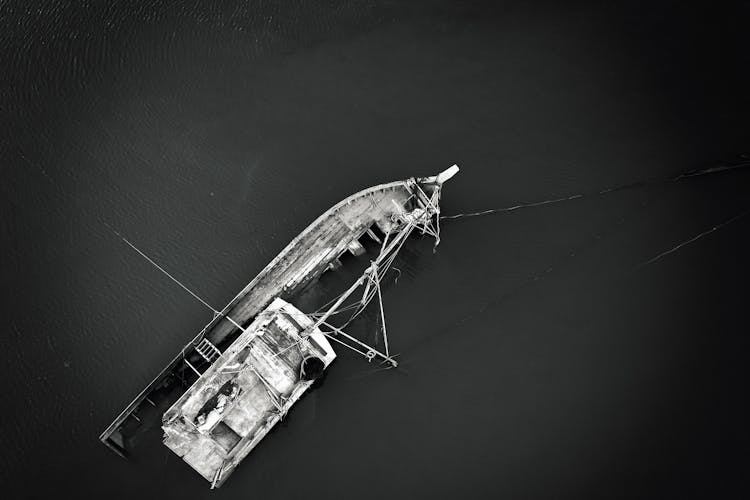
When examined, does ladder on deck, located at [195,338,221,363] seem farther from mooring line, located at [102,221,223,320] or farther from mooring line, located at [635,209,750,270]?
mooring line, located at [635,209,750,270]

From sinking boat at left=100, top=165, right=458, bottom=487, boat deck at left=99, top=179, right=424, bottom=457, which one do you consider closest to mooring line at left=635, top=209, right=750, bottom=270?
sinking boat at left=100, top=165, right=458, bottom=487

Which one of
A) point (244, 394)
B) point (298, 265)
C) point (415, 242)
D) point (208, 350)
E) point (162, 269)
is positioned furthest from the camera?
point (415, 242)

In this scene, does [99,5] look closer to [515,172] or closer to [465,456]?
[515,172]

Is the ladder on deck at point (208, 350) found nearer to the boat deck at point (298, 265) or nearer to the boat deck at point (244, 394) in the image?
the boat deck at point (298, 265)

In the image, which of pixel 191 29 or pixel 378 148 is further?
pixel 191 29

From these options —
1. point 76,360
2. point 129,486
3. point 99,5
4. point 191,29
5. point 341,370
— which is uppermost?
point 99,5

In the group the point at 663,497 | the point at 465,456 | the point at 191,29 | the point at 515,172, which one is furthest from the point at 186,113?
the point at 663,497

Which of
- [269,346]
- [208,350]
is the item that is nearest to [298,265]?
[269,346]

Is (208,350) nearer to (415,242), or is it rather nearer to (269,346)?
(269,346)
